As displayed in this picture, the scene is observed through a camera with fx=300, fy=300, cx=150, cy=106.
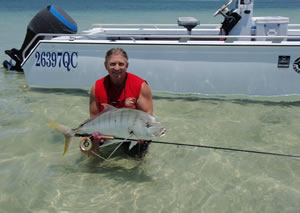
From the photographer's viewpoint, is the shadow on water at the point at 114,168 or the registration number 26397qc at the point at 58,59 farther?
the registration number 26397qc at the point at 58,59

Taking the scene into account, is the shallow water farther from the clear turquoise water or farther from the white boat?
the white boat

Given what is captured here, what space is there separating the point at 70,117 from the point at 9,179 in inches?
71.5

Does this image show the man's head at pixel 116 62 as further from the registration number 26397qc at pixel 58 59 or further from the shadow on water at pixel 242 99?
the registration number 26397qc at pixel 58 59

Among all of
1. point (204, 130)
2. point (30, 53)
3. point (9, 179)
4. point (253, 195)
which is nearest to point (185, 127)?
point (204, 130)

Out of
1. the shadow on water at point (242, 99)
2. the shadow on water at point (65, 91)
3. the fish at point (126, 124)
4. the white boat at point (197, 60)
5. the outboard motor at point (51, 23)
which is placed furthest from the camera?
the outboard motor at point (51, 23)

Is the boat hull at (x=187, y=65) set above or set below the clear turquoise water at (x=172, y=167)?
above

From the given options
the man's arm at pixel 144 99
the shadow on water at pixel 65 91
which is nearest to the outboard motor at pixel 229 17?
the shadow on water at pixel 65 91

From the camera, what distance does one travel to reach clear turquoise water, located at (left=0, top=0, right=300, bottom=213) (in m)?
3.02

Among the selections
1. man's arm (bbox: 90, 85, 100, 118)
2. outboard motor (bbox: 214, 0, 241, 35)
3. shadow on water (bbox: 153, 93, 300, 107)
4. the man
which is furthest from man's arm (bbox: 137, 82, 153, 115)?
outboard motor (bbox: 214, 0, 241, 35)

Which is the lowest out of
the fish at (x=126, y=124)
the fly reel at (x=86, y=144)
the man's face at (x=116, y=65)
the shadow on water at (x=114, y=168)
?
the shadow on water at (x=114, y=168)

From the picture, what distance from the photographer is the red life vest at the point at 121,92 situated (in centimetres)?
326

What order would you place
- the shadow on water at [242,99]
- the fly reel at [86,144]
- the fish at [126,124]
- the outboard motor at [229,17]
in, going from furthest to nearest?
the outboard motor at [229,17] → the shadow on water at [242,99] → the fly reel at [86,144] → the fish at [126,124]

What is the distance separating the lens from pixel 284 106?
522cm

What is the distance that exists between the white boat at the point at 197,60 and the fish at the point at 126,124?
261cm
